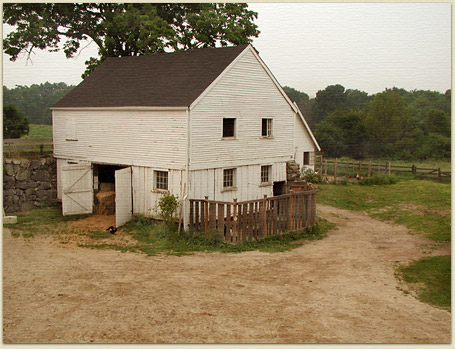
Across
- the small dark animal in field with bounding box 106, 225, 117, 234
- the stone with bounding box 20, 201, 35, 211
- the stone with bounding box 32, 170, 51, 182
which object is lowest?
the small dark animal in field with bounding box 106, 225, 117, 234

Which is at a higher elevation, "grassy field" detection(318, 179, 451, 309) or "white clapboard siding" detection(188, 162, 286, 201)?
"white clapboard siding" detection(188, 162, 286, 201)

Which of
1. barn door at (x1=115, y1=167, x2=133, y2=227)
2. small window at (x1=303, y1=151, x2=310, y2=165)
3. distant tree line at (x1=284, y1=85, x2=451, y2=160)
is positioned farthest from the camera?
distant tree line at (x1=284, y1=85, x2=451, y2=160)

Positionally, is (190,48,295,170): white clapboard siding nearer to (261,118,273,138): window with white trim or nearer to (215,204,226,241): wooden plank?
(261,118,273,138): window with white trim

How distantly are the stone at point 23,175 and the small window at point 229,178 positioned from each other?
32.7 feet

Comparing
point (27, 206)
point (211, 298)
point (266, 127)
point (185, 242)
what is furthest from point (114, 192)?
point (211, 298)

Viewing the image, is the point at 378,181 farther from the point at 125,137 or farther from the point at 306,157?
the point at 125,137

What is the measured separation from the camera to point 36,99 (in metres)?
32.6

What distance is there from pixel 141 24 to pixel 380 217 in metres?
17.2

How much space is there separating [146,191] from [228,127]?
4413mm

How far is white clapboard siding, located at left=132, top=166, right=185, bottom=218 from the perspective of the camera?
20.0 meters

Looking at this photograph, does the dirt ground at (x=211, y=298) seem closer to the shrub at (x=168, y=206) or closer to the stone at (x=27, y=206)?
the shrub at (x=168, y=206)

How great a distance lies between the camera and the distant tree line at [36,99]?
96.3ft

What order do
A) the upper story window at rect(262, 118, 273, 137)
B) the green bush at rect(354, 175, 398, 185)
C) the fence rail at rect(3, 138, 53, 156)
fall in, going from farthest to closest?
the green bush at rect(354, 175, 398, 185), the fence rail at rect(3, 138, 53, 156), the upper story window at rect(262, 118, 273, 137)

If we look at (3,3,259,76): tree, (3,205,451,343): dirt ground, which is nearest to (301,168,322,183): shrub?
(3,3,259,76): tree
